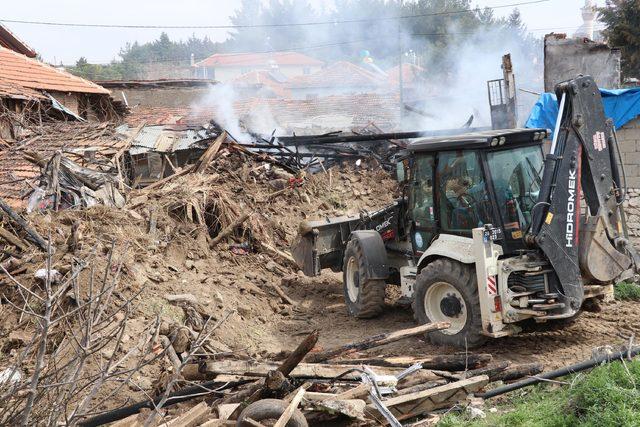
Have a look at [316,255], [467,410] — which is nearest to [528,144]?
[467,410]

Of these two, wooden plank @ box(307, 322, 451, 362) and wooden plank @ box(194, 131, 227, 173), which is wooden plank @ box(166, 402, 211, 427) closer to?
wooden plank @ box(307, 322, 451, 362)

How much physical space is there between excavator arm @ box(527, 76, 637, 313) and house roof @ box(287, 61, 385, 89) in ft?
95.7

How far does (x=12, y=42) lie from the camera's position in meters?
25.4

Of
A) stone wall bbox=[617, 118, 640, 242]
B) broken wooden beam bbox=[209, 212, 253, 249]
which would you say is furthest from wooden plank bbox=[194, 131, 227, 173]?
stone wall bbox=[617, 118, 640, 242]

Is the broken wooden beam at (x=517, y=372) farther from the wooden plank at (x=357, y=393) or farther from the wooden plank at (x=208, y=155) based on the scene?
the wooden plank at (x=208, y=155)

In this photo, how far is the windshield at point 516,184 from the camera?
7.62 meters

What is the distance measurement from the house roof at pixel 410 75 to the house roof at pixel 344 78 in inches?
56.8

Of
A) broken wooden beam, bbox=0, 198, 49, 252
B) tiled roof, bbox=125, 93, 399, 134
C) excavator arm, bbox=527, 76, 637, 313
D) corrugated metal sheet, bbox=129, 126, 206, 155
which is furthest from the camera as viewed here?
tiled roof, bbox=125, 93, 399, 134

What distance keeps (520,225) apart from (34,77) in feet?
54.7

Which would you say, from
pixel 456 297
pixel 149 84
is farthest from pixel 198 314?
pixel 149 84

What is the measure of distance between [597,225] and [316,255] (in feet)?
15.1

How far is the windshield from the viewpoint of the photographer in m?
7.62

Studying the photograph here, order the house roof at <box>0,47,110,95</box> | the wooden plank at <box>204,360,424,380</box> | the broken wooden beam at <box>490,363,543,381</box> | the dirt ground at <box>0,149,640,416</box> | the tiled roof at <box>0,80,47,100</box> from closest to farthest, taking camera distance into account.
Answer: the wooden plank at <box>204,360,424,380</box>, the broken wooden beam at <box>490,363,543,381</box>, the dirt ground at <box>0,149,640,416</box>, the tiled roof at <box>0,80,47,100</box>, the house roof at <box>0,47,110,95</box>

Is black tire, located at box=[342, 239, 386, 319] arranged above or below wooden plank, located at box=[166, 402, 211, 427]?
above
